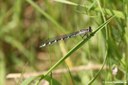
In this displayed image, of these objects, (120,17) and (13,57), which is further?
(13,57)

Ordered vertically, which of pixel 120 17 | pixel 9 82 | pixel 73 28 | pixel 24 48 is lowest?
pixel 9 82

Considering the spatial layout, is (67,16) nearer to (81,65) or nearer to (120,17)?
(81,65)

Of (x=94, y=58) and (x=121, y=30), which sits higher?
(x=121, y=30)

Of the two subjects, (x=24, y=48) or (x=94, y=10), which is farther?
(x=24, y=48)

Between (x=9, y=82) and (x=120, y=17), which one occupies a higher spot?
(x=120, y=17)

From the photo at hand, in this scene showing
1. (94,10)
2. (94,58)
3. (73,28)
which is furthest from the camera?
(73,28)

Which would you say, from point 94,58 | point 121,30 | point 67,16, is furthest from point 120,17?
point 67,16

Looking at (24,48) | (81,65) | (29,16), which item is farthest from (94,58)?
(29,16)

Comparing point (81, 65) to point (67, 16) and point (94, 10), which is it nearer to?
point (67, 16)

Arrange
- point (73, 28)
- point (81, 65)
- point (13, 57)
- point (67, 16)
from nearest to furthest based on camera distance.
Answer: point (81, 65) < point (73, 28) < point (67, 16) < point (13, 57)
